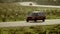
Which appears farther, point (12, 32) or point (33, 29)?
point (33, 29)

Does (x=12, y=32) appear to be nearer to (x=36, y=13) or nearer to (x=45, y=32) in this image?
(x=45, y=32)

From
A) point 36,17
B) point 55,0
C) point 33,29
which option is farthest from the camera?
point 55,0

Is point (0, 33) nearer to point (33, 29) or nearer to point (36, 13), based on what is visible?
point (33, 29)

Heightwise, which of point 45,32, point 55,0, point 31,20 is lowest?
point 55,0

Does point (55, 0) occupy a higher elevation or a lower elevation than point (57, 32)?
lower

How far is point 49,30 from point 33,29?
3.49 ft

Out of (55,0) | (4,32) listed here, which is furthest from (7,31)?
(55,0)

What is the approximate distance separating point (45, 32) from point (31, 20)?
5746mm

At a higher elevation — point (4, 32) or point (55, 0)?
point (4, 32)

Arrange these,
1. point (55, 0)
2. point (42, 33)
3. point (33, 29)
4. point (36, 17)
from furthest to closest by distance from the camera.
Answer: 1. point (55, 0)
2. point (36, 17)
3. point (33, 29)
4. point (42, 33)

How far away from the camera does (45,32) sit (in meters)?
11.6

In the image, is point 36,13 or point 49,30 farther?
point 36,13

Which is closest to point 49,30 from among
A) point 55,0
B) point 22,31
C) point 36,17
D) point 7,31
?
point 22,31

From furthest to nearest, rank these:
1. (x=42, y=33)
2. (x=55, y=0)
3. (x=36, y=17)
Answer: (x=55, y=0) < (x=36, y=17) < (x=42, y=33)
